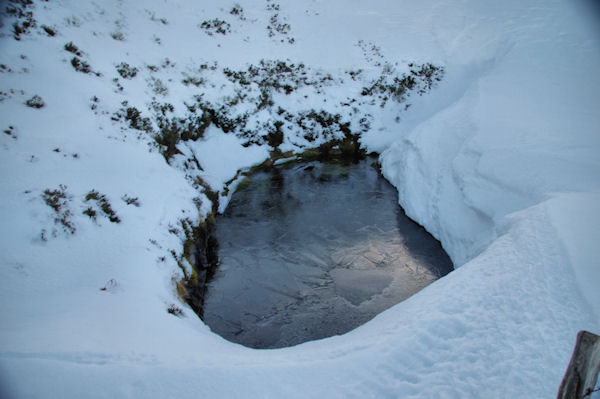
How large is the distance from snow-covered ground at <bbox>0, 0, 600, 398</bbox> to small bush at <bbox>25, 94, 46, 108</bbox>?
12cm

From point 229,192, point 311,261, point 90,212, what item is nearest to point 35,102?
point 90,212

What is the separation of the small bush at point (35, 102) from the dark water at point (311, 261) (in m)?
5.68

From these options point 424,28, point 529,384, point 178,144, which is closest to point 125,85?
point 178,144

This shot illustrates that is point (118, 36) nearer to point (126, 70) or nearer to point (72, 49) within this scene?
point (126, 70)

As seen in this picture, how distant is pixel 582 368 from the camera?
2273mm

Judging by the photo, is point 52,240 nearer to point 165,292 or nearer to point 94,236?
point 94,236

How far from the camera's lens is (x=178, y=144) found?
12.1 metres

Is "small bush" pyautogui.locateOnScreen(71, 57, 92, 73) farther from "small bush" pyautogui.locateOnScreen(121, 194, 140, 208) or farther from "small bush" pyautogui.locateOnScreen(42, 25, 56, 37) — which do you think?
"small bush" pyautogui.locateOnScreen(121, 194, 140, 208)

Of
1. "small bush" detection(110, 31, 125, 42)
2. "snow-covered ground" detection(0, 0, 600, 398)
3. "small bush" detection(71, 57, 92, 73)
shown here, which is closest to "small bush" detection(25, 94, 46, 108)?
"snow-covered ground" detection(0, 0, 600, 398)

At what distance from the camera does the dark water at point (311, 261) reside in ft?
23.4

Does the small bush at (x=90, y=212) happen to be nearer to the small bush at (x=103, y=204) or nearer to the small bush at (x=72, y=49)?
the small bush at (x=103, y=204)

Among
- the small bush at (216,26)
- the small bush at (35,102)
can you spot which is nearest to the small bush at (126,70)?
the small bush at (35,102)

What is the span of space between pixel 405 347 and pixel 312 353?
3.85 feet

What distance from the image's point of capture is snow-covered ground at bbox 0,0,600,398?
146 inches
